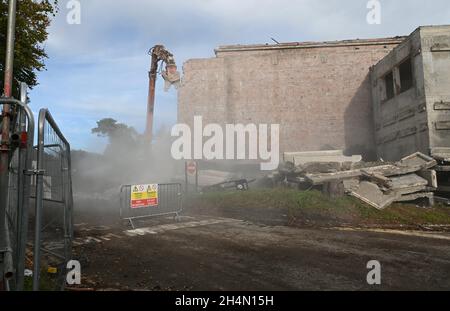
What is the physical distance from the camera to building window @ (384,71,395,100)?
2055 centimetres

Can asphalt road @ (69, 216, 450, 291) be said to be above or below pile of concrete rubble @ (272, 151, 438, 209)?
below

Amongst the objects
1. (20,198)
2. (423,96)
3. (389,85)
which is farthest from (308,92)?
(20,198)

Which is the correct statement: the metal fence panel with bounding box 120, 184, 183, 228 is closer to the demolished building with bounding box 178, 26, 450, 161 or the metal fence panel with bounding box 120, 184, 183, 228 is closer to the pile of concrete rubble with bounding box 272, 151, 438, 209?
the pile of concrete rubble with bounding box 272, 151, 438, 209

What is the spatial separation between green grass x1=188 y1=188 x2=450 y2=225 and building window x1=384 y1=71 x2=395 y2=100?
10.3m

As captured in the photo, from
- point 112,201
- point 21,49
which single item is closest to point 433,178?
point 112,201

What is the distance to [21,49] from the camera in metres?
14.9

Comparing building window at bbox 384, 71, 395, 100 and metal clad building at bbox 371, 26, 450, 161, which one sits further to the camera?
building window at bbox 384, 71, 395, 100

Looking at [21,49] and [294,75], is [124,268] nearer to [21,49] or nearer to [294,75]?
[21,49]

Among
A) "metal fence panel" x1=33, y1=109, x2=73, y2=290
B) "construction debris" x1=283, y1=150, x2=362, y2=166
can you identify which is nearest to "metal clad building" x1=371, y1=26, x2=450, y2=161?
"construction debris" x1=283, y1=150, x2=362, y2=166

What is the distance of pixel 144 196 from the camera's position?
11.0 meters

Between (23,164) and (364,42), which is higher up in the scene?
(364,42)

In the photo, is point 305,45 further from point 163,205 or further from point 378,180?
point 163,205

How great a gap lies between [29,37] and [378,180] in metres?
17.0
